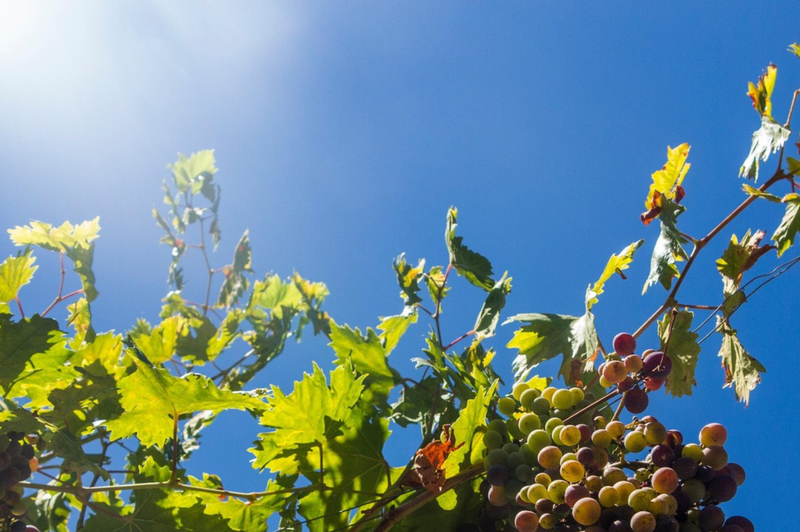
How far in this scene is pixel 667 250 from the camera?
126 cm

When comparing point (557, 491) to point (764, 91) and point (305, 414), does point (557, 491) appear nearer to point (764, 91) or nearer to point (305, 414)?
point (305, 414)

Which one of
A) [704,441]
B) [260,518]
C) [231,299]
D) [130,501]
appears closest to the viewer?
[704,441]

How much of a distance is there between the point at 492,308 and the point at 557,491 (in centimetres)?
70

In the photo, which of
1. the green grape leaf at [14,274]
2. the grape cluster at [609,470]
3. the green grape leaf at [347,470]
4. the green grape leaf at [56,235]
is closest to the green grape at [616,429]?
the grape cluster at [609,470]

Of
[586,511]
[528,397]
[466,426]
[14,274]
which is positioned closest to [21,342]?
[14,274]

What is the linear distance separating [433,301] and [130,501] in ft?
3.32

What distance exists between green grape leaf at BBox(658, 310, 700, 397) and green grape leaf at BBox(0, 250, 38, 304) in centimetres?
151

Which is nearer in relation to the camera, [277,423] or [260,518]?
[277,423]

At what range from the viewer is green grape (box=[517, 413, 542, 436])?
119 centimetres

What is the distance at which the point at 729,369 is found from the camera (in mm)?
1368

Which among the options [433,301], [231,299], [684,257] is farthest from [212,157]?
[684,257]

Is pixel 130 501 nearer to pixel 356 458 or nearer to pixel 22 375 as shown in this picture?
pixel 22 375

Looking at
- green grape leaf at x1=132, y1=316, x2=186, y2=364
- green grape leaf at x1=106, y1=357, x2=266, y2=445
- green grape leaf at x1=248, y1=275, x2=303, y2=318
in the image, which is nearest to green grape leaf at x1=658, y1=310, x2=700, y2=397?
green grape leaf at x1=106, y1=357, x2=266, y2=445

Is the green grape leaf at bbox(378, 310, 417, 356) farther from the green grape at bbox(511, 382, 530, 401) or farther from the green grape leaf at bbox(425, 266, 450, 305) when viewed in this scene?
the green grape at bbox(511, 382, 530, 401)
